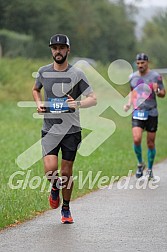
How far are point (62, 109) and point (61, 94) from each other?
18 centimetres

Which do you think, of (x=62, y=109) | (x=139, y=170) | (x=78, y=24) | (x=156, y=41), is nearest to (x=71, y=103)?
(x=62, y=109)

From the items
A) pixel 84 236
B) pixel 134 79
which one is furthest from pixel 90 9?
pixel 84 236

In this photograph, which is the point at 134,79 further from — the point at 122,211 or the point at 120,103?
the point at 120,103

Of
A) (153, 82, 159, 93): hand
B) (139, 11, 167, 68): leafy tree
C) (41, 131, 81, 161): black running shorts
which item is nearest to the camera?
(41, 131, 81, 161): black running shorts

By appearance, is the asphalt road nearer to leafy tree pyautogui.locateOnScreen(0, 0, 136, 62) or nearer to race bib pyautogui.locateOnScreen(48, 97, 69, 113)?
race bib pyautogui.locateOnScreen(48, 97, 69, 113)

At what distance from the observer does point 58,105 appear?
8.66m

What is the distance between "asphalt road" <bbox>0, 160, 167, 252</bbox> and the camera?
24.7ft

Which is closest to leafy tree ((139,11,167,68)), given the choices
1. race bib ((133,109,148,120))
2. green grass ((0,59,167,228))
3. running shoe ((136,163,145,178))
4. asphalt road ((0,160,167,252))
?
green grass ((0,59,167,228))

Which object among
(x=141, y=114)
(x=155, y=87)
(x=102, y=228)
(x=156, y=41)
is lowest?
(x=156, y=41)

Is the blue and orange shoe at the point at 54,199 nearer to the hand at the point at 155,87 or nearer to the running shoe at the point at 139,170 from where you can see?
the hand at the point at 155,87

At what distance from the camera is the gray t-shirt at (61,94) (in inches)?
343

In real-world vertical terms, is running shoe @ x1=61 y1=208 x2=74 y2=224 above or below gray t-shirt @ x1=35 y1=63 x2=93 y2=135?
below

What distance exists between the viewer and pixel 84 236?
805 centimetres

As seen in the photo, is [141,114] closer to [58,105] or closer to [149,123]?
[149,123]
